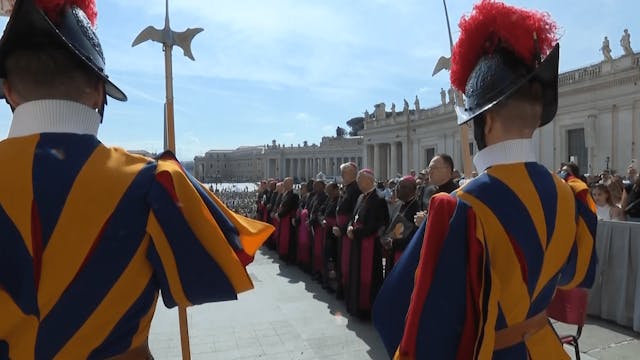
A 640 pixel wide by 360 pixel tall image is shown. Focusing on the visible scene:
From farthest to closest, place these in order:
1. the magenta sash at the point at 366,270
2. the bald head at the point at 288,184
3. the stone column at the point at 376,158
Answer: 1. the stone column at the point at 376,158
2. the bald head at the point at 288,184
3. the magenta sash at the point at 366,270

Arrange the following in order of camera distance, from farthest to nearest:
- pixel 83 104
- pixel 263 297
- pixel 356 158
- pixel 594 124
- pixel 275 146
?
pixel 275 146 → pixel 356 158 → pixel 594 124 → pixel 263 297 → pixel 83 104

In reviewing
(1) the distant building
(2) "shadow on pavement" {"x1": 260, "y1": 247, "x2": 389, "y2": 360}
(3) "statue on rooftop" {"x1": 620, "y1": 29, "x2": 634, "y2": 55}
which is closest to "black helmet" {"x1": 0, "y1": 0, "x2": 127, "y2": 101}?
(2) "shadow on pavement" {"x1": 260, "y1": 247, "x2": 389, "y2": 360}

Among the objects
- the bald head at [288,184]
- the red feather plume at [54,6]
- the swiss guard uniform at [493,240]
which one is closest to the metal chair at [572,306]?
the swiss guard uniform at [493,240]

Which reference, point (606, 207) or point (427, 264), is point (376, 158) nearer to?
point (606, 207)

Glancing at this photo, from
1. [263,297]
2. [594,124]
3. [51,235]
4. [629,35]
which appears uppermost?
[629,35]

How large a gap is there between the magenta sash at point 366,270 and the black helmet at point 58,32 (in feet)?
15.8

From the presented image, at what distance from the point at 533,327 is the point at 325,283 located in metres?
5.98

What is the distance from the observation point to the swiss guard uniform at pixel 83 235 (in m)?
1.36

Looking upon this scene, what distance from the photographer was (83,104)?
151 cm

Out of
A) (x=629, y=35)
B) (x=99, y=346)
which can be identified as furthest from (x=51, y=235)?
(x=629, y=35)

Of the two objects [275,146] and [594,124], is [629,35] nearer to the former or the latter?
[594,124]

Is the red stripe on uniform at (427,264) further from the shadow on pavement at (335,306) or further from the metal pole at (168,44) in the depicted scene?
the shadow on pavement at (335,306)

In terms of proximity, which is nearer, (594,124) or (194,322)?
(194,322)

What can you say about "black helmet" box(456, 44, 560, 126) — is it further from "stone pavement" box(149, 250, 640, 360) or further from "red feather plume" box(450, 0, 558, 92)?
"stone pavement" box(149, 250, 640, 360)
